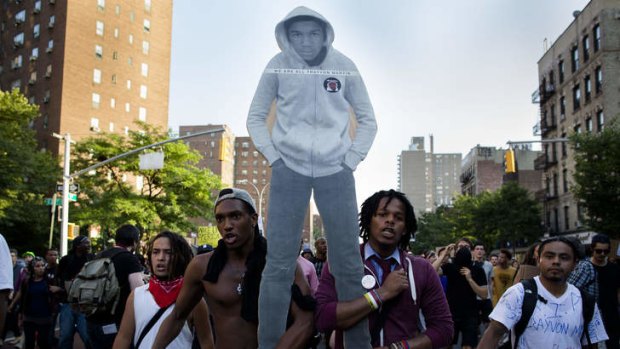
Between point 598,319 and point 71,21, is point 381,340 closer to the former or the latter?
point 598,319

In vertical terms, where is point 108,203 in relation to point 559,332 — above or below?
above

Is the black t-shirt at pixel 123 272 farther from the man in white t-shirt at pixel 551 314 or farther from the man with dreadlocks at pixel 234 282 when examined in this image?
the man in white t-shirt at pixel 551 314

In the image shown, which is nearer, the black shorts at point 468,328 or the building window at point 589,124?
the black shorts at point 468,328

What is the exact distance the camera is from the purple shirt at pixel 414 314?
3.64 m

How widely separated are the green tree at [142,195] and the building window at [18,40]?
24.8 meters

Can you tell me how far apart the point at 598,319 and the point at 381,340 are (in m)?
1.79

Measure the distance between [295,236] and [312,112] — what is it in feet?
2.79

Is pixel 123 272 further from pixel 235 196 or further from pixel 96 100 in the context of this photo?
pixel 96 100

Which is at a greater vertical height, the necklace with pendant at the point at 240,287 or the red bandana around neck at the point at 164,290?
the necklace with pendant at the point at 240,287

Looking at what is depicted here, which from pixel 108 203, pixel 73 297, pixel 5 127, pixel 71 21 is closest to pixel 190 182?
pixel 108 203

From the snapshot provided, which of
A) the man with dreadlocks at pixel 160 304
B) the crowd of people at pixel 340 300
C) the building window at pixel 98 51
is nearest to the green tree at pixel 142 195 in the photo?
the building window at pixel 98 51

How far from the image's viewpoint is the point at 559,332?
4.28 meters

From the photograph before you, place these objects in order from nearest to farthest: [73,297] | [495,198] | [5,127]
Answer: [73,297]
[5,127]
[495,198]

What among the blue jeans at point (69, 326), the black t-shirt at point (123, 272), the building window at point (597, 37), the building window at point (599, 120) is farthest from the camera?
the building window at point (597, 37)
